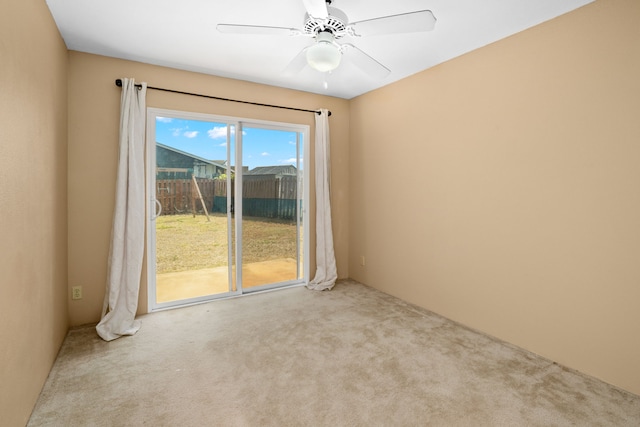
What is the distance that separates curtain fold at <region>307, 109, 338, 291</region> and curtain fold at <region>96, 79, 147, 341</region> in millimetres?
1975

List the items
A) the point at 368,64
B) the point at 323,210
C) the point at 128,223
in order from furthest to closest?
1. the point at 323,210
2. the point at 128,223
3. the point at 368,64

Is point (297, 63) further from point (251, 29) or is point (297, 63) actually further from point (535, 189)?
point (535, 189)

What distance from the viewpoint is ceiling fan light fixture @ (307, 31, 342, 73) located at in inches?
79.4

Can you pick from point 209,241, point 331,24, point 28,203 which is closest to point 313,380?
point 28,203

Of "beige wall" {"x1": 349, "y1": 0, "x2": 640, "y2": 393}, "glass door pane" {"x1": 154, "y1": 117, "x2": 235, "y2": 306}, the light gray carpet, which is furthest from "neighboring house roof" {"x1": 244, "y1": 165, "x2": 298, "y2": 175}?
the light gray carpet

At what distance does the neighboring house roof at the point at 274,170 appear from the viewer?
3.83m

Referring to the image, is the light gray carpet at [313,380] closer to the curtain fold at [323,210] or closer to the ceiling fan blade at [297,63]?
the curtain fold at [323,210]

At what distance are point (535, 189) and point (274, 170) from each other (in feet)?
8.99

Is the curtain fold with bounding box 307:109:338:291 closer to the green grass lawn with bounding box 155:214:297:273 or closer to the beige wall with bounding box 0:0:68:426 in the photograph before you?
the green grass lawn with bounding box 155:214:297:273

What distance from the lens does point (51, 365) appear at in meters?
2.20

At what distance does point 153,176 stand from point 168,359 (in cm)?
181

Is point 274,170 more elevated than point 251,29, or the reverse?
point 251,29

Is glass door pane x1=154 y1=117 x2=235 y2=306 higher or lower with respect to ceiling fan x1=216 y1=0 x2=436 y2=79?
lower

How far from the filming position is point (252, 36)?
8.58 ft
